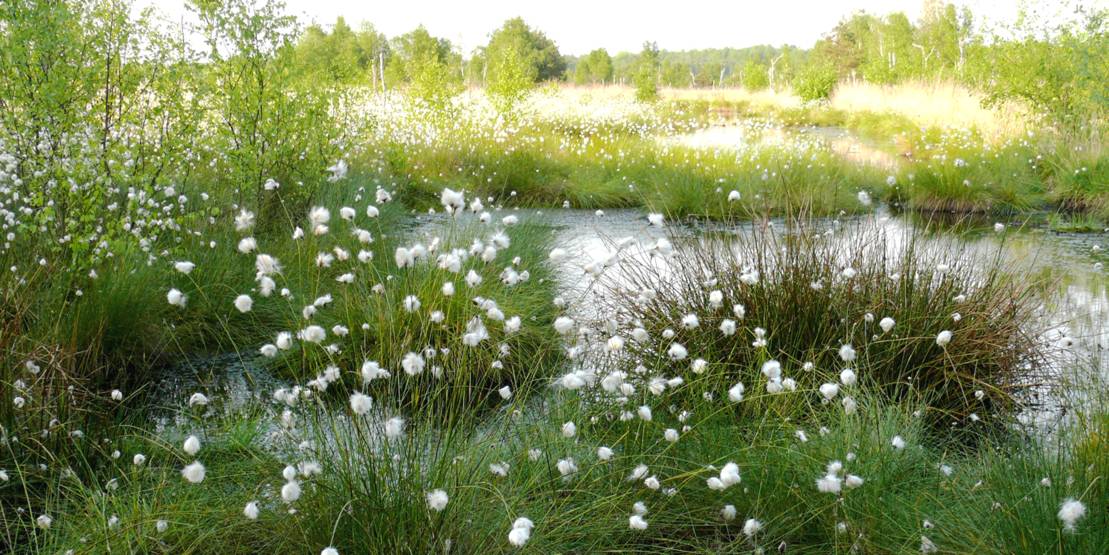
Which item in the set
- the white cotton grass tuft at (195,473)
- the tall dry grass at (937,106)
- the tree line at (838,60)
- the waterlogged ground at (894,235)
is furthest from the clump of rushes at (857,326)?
the tall dry grass at (937,106)

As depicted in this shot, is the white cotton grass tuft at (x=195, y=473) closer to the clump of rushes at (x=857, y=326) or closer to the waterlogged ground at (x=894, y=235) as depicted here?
the waterlogged ground at (x=894, y=235)

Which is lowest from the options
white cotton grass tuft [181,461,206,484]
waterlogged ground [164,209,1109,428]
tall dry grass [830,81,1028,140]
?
waterlogged ground [164,209,1109,428]

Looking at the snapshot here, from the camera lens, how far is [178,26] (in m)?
5.95

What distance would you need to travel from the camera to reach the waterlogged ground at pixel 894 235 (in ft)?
13.1

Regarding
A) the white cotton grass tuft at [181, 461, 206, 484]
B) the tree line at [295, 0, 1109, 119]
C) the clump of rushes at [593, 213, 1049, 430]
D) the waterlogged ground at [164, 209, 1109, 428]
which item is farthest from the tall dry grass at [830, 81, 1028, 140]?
the white cotton grass tuft at [181, 461, 206, 484]

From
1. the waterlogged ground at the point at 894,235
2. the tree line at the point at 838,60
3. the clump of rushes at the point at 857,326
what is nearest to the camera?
the clump of rushes at the point at 857,326

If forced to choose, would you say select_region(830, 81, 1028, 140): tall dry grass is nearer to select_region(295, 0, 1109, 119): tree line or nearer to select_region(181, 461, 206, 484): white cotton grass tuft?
select_region(295, 0, 1109, 119): tree line

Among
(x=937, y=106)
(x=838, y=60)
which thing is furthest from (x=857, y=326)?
(x=838, y=60)

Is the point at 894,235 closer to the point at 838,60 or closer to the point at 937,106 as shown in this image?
the point at 937,106

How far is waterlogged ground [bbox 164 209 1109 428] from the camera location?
398 centimetres

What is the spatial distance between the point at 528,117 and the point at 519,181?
22.9 ft

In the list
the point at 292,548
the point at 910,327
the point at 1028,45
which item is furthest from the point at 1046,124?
the point at 292,548

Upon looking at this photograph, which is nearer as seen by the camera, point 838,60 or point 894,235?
point 894,235

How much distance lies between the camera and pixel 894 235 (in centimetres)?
646
